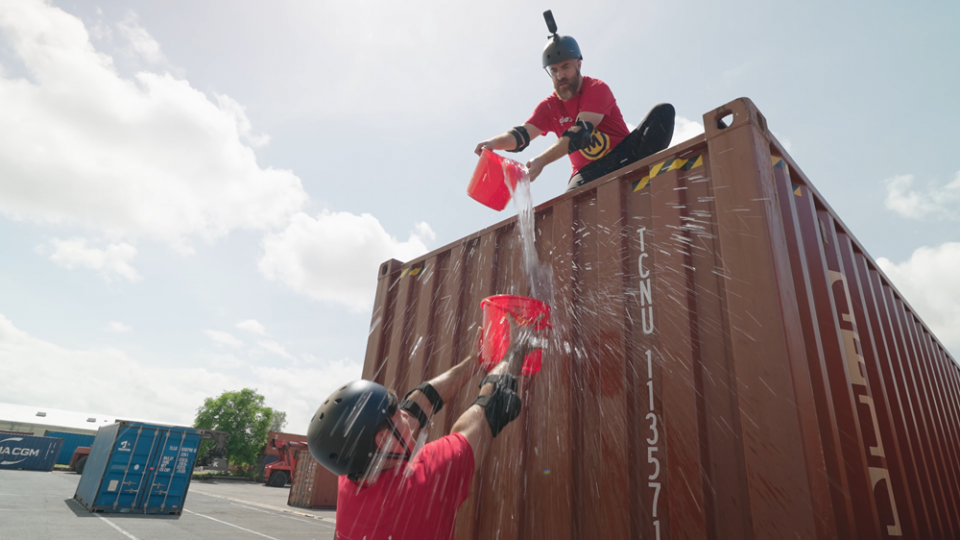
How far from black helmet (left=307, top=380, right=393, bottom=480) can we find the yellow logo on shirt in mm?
2582

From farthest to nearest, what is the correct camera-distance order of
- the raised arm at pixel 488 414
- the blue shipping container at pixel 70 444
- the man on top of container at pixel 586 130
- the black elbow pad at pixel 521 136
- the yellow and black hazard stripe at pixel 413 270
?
the blue shipping container at pixel 70 444, the yellow and black hazard stripe at pixel 413 270, the black elbow pad at pixel 521 136, the man on top of container at pixel 586 130, the raised arm at pixel 488 414

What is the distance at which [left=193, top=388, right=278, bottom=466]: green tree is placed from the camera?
47.5 m

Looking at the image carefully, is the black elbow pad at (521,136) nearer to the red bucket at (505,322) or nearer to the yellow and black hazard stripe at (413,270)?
the yellow and black hazard stripe at (413,270)

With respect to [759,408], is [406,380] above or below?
above

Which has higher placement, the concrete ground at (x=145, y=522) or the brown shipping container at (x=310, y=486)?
the brown shipping container at (x=310, y=486)

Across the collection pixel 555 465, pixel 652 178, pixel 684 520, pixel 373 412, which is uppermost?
pixel 652 178

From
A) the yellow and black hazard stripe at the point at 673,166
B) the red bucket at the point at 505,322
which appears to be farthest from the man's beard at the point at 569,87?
the red bucket at the point at 505,322

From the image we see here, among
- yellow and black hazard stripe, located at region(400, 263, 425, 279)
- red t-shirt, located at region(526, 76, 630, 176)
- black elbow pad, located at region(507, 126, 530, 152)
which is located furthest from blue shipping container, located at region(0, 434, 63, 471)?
red t-shirt, located at region(526, 76, 630, 176)

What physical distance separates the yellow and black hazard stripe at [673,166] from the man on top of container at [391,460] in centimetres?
137

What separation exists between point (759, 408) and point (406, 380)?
2.51 metres

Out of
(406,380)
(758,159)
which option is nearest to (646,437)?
(758,159)

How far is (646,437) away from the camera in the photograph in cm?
210

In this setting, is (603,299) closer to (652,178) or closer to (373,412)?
(652,178)

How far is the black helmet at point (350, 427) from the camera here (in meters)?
1.92
